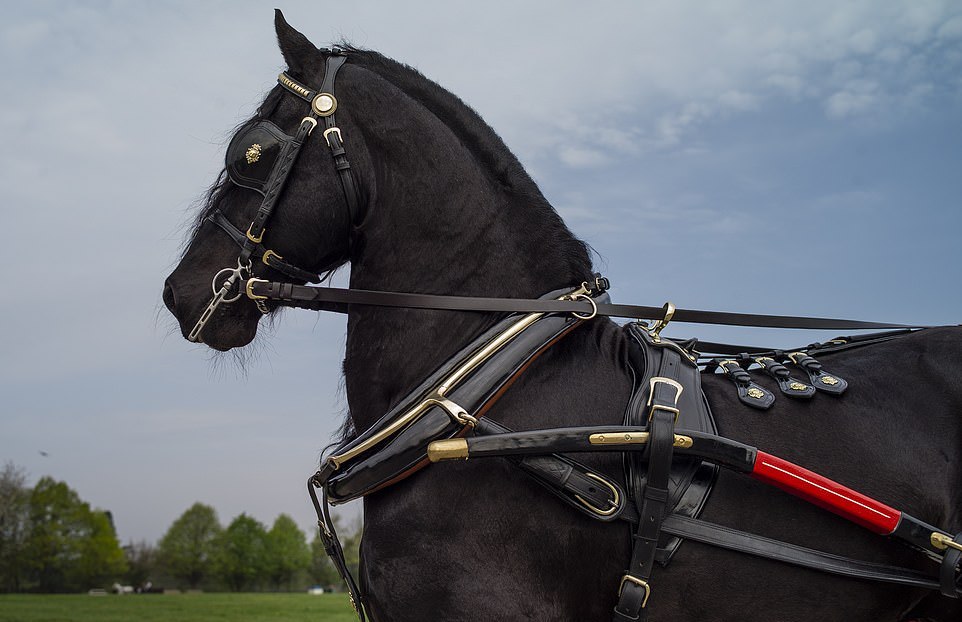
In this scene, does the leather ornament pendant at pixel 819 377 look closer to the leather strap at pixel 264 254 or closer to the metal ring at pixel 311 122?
the leather strap at pixel 264 254

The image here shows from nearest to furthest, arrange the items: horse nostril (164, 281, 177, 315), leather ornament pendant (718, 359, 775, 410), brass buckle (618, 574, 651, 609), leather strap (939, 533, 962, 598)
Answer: brass buckle (618, 574, 651, 609) → leather strap (939, 533, 962, 598) → leather ornament pendant (718, 359, 775, 410) → horse nostril (164, 281, 177, 315)

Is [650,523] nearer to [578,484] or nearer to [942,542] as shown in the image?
[578,484]

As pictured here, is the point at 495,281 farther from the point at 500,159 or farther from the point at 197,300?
the point at 197,300

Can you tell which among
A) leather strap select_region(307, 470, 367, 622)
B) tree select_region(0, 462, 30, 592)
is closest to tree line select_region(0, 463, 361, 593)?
tree select_region(0, 462, 30, 592)

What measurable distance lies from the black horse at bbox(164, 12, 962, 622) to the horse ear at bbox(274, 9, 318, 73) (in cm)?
1

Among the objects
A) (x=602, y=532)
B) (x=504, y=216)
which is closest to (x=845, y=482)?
A: (x=602, y=532)

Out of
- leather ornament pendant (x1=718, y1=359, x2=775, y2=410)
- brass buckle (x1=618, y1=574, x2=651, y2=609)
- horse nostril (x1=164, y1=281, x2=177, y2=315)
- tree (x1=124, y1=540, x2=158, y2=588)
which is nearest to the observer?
brass buckle (x1=618, y1=574, x2=651, y2=609)

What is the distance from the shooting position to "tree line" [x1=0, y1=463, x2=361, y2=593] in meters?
66.4

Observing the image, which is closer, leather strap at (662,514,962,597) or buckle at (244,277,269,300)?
leather strap at (662,514,962,597)

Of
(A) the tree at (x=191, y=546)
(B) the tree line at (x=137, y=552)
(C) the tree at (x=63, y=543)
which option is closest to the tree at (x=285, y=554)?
(B) the tree line at (x=137, y=552)

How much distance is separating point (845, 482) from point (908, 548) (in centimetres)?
43

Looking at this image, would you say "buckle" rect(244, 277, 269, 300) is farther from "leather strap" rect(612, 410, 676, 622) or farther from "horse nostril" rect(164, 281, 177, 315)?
"leather strap" rect(612, 410, 676, 622)

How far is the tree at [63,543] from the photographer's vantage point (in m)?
69.1

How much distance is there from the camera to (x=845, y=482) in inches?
136
